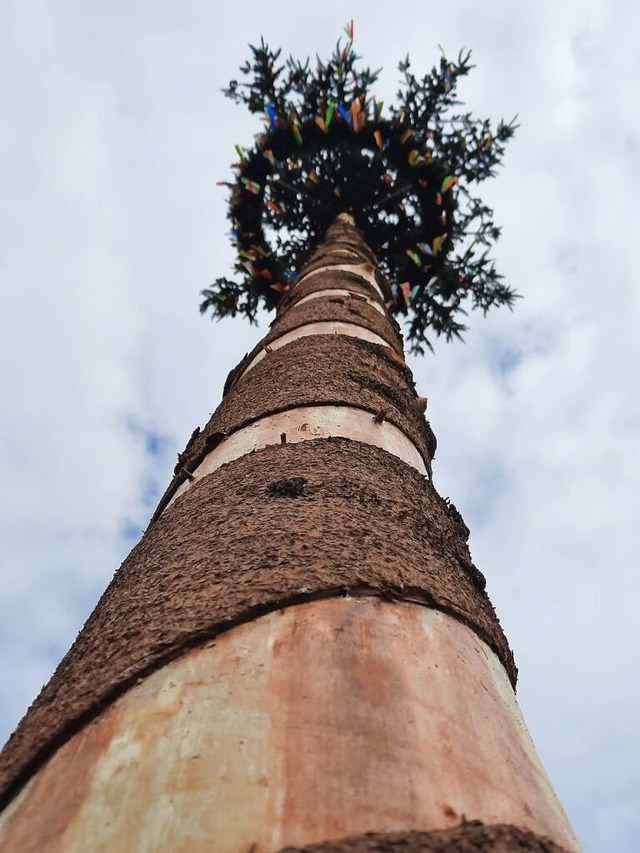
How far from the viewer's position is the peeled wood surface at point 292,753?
0.78 metres

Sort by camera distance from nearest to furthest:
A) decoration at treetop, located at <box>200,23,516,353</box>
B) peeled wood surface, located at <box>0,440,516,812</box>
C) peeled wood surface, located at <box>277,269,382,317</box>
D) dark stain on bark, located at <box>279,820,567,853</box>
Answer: dark stain on bark, located at <box>279,820,567,853</box>, peeled wood surface, located at <box>0,440,516,812</box>, peeled wood surface, located at <box>277,269,382,317</box>, decoration at treetop, located at <box>200,23,516,353</box>

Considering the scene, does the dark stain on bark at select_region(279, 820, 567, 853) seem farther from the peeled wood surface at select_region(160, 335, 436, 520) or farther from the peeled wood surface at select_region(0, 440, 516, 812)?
the peeled wood surface at select_region(160, 335, 436, 520)

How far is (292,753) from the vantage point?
85cm

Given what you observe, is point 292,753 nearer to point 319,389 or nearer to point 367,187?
point 319,389

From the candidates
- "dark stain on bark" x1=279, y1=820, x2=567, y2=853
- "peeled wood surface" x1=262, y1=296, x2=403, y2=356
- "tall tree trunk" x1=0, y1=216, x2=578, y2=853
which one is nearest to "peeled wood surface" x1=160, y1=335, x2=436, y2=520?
"peeled wood surface" x1=262, y1=296, x2=403, y2=356

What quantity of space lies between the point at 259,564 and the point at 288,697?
1.10 feet

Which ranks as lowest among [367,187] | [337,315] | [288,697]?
[288,697]

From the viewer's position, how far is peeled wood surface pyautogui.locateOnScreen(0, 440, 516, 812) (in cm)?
108

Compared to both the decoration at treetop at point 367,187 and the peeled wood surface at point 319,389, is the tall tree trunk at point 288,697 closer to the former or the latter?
the peeled wood surface at point 319,389

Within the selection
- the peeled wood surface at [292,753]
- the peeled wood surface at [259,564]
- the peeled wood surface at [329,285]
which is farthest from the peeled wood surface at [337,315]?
the peeled wood surface at [292,753]

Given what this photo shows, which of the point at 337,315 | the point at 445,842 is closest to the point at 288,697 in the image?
the point at 445,842

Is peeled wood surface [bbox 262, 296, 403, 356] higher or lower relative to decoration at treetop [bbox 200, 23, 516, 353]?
lower

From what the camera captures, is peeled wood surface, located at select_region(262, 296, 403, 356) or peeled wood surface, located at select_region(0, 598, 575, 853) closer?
peeled wood surface, located at select_region(0, 598, 575, 853)

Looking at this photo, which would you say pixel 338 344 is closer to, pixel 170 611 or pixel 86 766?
pixel 170 611
